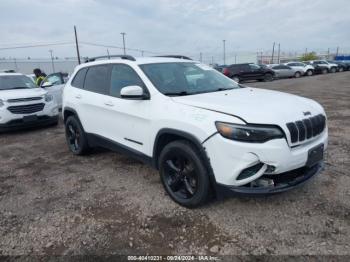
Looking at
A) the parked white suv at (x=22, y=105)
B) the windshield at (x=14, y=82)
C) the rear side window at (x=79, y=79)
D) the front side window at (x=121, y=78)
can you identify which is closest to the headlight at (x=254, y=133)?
the front side window at (x=121, y=78)

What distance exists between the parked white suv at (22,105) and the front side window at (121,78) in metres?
4.38

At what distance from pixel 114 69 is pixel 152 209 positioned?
2.21 m

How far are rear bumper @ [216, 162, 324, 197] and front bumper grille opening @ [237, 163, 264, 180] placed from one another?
4.6 inches

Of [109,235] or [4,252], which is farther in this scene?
[109,235]

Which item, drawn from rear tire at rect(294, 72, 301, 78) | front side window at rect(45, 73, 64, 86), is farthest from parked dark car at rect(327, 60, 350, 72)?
front side window at rect(45, 73, 64, 86)

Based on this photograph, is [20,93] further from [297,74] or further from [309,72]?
[309,72]

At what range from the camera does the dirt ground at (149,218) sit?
2.85 meters

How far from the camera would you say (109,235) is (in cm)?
307

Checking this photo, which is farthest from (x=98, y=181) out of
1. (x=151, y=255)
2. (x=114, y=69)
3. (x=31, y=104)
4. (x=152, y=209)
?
(x=31, y=104)

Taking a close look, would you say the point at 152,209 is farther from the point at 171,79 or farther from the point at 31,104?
the point at 31,104

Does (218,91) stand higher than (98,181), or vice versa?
(218,91)

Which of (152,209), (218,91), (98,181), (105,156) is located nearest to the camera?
(152,209)

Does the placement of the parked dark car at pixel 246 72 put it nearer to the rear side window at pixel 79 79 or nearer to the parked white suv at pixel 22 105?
the parked white suv at pixel 22 105

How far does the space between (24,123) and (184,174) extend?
599 cm
